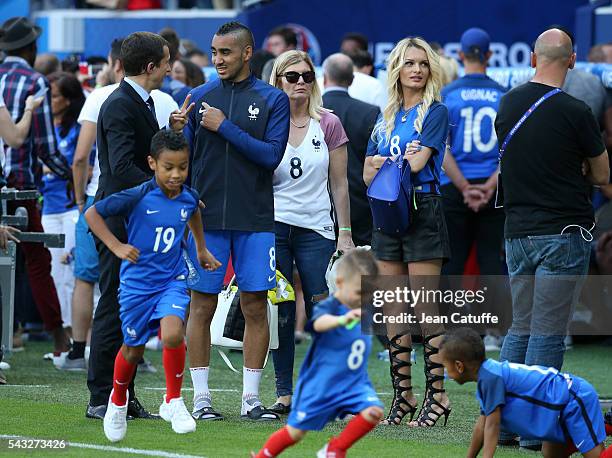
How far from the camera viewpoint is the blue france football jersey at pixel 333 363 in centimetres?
591

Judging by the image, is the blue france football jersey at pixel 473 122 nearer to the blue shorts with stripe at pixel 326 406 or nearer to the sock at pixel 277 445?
the blue shorts with stripe at pixel 326 406

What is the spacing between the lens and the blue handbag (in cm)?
762

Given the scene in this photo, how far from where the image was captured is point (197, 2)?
1902 centimetres

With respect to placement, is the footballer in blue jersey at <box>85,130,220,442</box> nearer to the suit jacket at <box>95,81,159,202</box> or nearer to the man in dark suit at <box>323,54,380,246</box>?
the suit jacket at <box>95,81,159,202</box>

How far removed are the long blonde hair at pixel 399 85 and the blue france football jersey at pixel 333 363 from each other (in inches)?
88.2

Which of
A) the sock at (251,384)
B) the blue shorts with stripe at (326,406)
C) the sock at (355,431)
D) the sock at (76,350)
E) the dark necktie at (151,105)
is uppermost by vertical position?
the dark necktie at (151,105)

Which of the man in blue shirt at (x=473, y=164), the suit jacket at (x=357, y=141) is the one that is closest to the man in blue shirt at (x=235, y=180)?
the suit jacket at (x=357, y=141)

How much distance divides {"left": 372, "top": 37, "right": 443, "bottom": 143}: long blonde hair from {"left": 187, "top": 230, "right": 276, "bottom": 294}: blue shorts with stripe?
3.17 feet

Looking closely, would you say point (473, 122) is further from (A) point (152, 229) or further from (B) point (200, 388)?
(A) point (152, 229)

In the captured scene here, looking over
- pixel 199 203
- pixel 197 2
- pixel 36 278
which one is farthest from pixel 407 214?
pixel 197 2

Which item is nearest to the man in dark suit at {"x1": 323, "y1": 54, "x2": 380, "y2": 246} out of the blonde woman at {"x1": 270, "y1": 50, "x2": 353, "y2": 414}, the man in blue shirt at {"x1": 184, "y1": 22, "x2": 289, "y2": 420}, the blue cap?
the blue cap

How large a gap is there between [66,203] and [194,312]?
157 inches

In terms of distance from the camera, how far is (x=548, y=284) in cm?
709

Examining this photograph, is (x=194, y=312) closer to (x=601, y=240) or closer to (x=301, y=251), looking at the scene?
(x=301, y=251)
